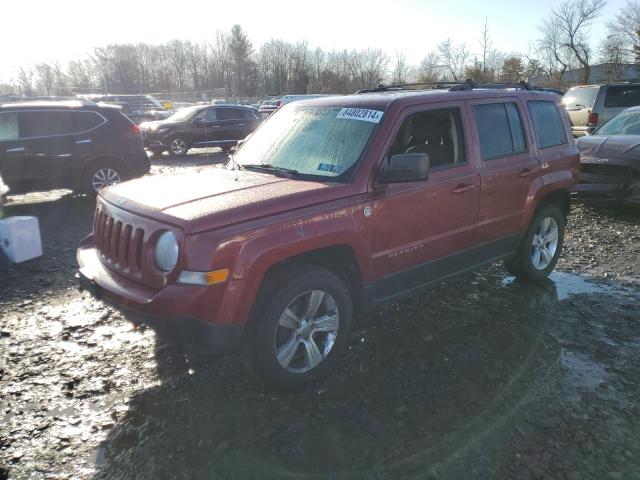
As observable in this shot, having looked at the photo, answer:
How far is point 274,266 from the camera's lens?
314 cm

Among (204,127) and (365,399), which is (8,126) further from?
(204,127)

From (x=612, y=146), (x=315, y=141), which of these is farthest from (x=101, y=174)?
(x=612, y=146)

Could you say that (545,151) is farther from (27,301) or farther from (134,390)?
(27,301)

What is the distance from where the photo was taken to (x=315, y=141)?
3.87 metres

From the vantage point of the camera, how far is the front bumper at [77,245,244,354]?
278 centimetres

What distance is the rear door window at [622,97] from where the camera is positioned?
1381cm

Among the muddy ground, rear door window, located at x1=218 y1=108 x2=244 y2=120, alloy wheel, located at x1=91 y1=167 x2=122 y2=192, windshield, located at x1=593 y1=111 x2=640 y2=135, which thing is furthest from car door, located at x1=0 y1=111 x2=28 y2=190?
windshield, located at x1=593 y1=111 x2=640 y2=135

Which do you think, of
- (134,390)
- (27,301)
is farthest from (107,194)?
(27,301)

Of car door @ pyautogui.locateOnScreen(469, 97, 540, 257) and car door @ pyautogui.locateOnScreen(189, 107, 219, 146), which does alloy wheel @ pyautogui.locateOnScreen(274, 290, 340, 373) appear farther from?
car door @ pyautogui.locateOnScreen(189, 107, 219, 146)

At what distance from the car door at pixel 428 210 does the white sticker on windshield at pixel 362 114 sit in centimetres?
20

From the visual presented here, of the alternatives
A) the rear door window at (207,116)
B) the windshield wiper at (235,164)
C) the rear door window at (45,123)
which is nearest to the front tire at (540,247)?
the windshield wiper at (235,164)

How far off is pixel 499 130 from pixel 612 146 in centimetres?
470

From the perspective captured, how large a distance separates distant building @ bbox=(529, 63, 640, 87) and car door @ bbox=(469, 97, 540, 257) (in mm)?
46505

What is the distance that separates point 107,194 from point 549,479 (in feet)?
10.8
